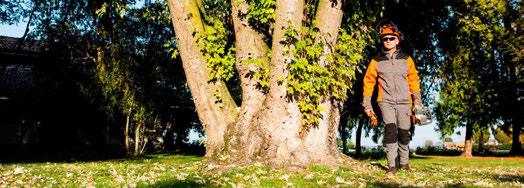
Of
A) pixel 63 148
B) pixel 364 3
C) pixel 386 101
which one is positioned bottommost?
pixel 63 148

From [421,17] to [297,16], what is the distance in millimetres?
9510

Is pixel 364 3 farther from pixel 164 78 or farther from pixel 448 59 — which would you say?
pixel 164 78

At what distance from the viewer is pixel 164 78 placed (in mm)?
21297

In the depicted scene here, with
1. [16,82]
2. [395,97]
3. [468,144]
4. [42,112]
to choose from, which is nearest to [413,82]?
[395,97]

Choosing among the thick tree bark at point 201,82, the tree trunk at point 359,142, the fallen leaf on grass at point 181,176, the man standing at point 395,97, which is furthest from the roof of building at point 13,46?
the man standing at point 395,97

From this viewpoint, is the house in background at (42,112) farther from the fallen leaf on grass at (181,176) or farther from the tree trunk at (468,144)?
the tree trunk at (468,144)

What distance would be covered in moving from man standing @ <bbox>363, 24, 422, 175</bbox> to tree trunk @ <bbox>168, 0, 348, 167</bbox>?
107 cm

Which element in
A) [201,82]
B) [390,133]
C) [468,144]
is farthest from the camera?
[468,144]

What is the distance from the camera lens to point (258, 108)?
24.5ft

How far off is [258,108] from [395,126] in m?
2.37

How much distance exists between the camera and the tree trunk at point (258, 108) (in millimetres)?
7035

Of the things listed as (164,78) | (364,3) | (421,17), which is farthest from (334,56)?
(164,78)

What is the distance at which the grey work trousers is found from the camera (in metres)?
6.57

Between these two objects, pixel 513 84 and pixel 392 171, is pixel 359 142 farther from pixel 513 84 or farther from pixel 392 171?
pixel 392 171
